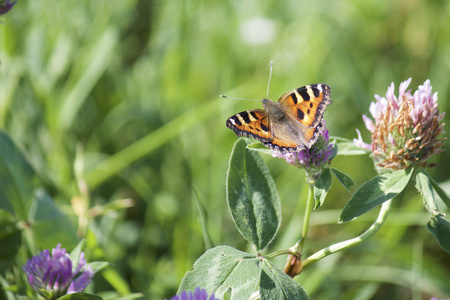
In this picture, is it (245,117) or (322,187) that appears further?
(245,117)

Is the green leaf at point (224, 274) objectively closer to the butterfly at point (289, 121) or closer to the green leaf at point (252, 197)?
the green leaf at point (252, 197)

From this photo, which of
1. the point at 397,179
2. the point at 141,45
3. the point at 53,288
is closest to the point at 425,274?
the point at 397,179

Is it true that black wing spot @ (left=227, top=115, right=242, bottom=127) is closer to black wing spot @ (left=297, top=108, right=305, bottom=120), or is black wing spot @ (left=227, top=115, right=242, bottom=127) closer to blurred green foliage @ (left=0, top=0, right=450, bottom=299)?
black wing spot @ (left=297, top=108, right=305, bottom=120)

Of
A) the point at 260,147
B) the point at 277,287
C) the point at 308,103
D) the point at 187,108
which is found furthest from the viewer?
the point at 187,108

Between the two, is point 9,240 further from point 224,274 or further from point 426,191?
point 426,191

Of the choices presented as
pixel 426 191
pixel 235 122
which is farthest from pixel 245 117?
pixel 426 191

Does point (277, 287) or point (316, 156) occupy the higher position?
point (316, 156)
